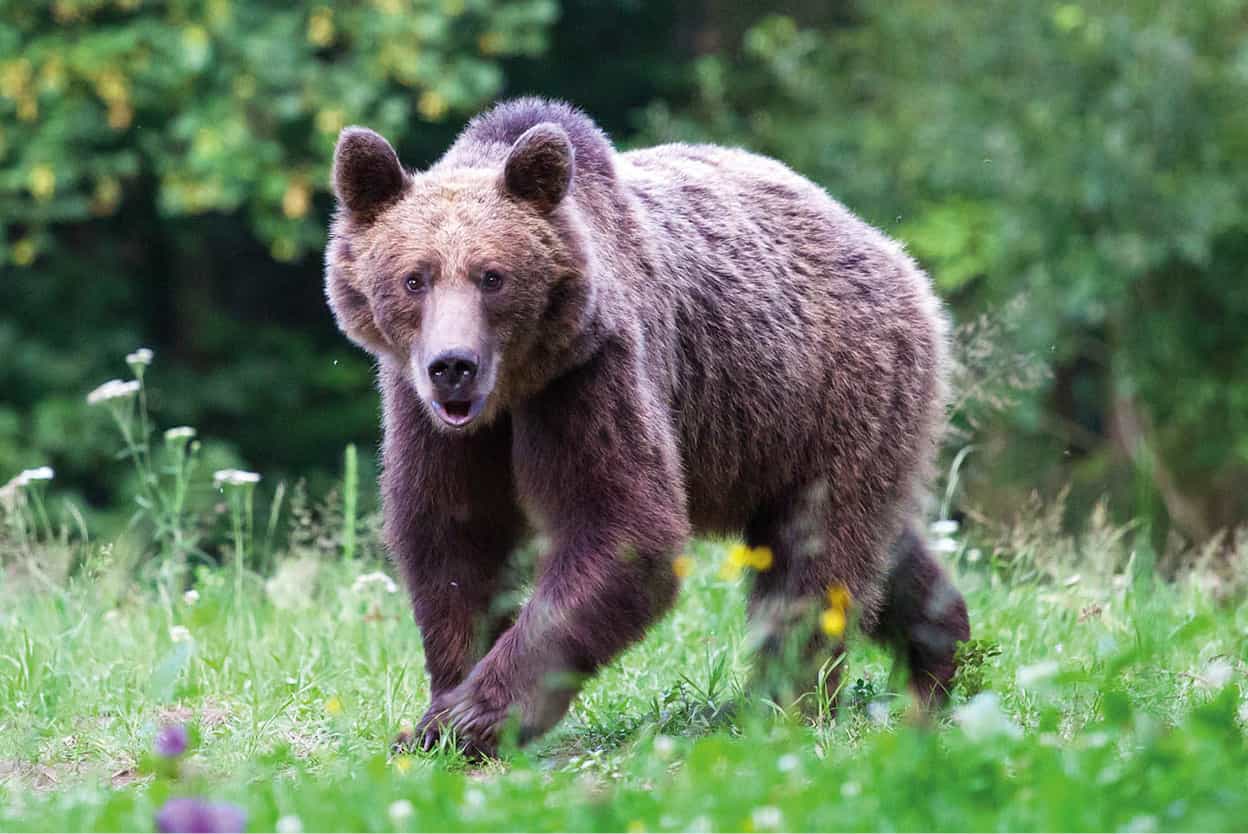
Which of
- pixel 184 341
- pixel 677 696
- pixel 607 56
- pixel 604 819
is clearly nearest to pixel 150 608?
pixel 677 696

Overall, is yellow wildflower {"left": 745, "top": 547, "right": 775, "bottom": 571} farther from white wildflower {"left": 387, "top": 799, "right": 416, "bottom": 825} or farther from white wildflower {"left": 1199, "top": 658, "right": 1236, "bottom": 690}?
white wildflower {"left": 387, "top": 799, "right": 416, "bottom": 825}

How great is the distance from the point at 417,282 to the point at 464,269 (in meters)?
0.14

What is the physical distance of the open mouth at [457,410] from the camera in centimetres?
488

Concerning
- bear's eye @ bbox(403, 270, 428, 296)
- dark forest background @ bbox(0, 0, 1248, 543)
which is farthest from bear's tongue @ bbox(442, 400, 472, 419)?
dark forest background @ bbox(0, 0, 1248, 543)

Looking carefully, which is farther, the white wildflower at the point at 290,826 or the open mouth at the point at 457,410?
the open mouth at the point at 457,410

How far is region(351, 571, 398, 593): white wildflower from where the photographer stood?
6594 millimetres

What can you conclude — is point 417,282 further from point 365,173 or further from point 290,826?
point 290,826

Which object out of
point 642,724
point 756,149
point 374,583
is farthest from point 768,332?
point 756,149

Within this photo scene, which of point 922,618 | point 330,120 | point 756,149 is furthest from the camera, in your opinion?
point 756,149

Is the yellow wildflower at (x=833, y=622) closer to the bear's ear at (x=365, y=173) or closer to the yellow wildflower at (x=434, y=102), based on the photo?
the bear's ear at (x=365, y=173)

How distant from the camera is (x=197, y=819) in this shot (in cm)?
327

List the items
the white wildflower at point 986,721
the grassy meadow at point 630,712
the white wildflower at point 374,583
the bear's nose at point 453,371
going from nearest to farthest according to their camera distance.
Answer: the grassy meadow at point 630,712, the white wildflower at point 986,721, the bear's nose at point 453,371, the white wildflower at point 374,583

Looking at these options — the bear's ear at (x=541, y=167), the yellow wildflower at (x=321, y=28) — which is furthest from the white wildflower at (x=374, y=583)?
the yellow wildflower at (x=321, y=28)

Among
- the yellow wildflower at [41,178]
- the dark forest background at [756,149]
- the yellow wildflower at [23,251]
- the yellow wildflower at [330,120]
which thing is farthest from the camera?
the yellow wildflower at [23,251]
